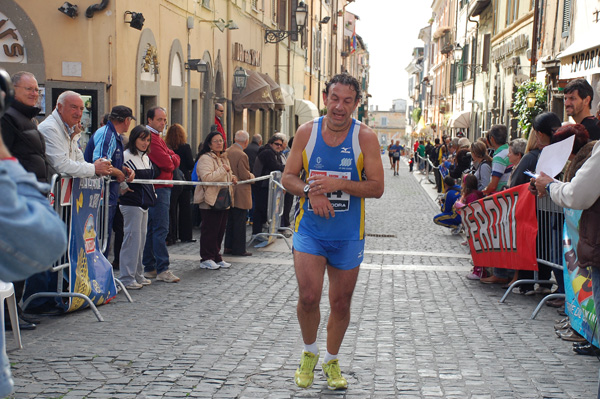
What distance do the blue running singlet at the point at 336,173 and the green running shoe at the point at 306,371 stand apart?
0.76 meters

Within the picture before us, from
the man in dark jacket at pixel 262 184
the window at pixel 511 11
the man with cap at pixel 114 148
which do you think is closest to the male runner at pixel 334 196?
the man with cap at pixel 114 148

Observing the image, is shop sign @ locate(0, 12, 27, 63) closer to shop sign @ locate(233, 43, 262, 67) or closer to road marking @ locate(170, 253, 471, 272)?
road marking @ locate(170, 253, 471, 272)

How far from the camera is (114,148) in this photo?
816cm

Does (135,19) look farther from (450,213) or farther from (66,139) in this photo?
(66,139)

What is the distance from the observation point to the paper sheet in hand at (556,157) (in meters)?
5.63

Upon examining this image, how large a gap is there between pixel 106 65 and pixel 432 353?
860 centimetres

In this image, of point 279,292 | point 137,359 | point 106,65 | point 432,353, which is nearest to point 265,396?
point 137,359

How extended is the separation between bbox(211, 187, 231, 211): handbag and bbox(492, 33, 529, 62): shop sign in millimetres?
16367

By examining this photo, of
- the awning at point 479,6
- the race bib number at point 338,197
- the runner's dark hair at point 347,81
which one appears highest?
the awning at point 479,6

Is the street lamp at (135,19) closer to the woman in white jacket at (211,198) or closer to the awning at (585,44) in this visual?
the woman in white jacket at (211,198)

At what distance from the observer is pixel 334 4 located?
5200cm

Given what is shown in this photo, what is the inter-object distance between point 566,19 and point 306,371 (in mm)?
15386

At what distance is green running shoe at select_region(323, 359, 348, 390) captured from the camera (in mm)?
4977

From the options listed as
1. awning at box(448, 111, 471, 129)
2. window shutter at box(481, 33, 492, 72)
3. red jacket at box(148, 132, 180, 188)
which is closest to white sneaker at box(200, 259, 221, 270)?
red jacket at box(148, 132, 180, 188)
